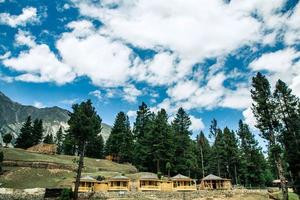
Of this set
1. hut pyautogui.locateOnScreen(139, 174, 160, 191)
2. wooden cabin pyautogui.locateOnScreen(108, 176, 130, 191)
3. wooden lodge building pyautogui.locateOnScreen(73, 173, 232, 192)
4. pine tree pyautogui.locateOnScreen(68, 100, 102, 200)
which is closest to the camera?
pine tree pyautogui.locateOnScreen(68, 100, 102, 200)

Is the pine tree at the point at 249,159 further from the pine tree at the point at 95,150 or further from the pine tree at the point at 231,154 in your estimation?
the pine tree at the point at 95,150

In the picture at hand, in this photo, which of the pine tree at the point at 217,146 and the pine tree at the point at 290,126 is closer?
the pine tree at the point at 290,126

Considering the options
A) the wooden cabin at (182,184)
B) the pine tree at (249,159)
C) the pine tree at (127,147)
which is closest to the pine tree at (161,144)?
the wooden cabin at (182,184)

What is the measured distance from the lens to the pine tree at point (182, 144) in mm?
69644

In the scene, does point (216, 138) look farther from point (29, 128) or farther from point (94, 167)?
point (29, 128)

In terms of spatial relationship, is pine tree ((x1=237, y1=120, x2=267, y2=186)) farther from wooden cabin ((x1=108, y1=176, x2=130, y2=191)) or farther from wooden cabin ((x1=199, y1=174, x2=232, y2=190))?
wooden cabin ((x1=108, y1=176, x2=130, y2=191))

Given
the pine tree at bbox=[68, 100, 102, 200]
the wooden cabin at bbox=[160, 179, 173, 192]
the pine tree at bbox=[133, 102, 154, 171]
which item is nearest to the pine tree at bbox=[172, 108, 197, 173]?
the pine tree at bbox=[133, 102, 154, 171]

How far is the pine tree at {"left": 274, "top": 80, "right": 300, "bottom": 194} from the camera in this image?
38.3 meters

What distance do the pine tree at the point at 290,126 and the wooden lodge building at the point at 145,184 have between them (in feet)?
60.0

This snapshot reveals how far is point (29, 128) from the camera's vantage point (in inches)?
3307

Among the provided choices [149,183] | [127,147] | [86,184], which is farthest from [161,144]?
[86,184]

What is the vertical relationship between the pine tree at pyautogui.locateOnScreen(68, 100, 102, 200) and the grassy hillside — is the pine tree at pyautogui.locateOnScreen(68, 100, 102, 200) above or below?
above

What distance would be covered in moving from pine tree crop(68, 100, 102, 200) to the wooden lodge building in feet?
25.8

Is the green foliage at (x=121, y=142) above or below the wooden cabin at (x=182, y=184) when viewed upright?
above
